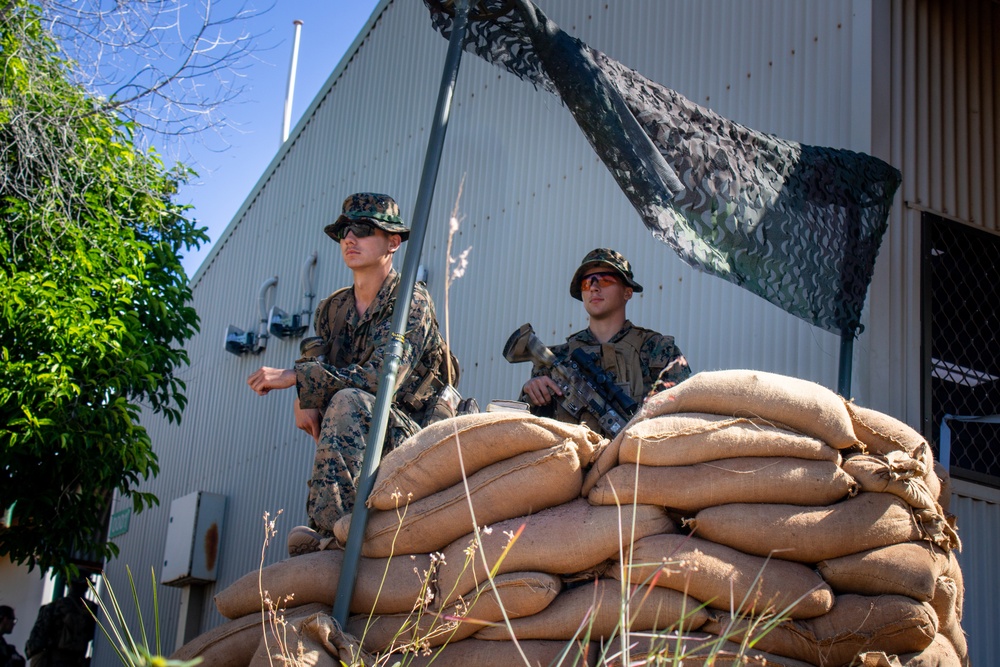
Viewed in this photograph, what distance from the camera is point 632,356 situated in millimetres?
4586

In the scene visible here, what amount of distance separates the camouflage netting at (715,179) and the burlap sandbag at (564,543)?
4.08 feet

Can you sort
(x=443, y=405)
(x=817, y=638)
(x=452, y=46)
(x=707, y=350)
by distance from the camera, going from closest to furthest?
A: (x=817, y=638), (x=452, y=46), (x=443, y=405), (x=707, y=350)

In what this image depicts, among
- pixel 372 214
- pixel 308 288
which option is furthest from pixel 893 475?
pixel 308 288

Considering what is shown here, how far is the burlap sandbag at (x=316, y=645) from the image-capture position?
2.86 metres

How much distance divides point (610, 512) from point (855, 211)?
2159 mm

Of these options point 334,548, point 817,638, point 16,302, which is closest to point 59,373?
point 16,302

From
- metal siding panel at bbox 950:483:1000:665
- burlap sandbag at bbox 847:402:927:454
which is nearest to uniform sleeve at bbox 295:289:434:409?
burlap sandbag at bbox 847:402:927:454

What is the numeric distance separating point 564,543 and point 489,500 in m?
0.28

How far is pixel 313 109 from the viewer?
10336 mm

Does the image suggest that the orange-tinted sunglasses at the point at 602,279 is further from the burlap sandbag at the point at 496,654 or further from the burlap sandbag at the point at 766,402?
the burlap sandbag at the point at 496,654

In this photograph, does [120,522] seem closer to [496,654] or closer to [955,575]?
[496,654]

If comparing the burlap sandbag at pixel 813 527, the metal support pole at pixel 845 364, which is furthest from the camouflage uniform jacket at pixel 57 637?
the burlap sandbag at pixel 813 527

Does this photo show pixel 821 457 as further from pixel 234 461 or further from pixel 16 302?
pixel 234 461

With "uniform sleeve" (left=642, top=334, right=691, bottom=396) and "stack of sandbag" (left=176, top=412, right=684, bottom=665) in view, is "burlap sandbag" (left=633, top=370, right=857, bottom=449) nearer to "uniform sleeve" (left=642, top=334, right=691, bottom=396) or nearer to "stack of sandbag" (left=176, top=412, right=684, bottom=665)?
"stack of sandbag" (left=176, top=412, right=684, bottom=665)
